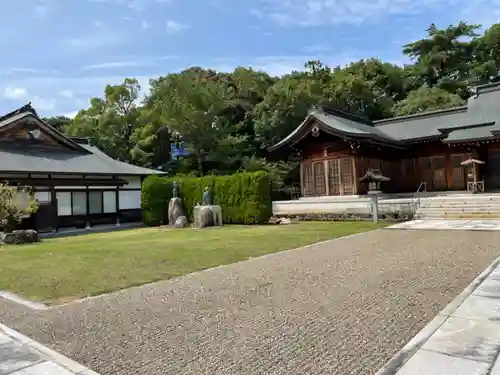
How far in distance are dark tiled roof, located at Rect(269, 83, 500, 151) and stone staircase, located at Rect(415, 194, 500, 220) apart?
3.90 metres

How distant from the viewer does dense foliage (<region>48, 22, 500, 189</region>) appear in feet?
96.1

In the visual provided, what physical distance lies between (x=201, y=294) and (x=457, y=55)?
133 ft

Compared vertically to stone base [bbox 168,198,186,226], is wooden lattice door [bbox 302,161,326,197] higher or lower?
higher

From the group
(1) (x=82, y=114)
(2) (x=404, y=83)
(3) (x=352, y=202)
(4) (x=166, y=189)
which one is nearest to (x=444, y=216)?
(3) (x=352, y=202)

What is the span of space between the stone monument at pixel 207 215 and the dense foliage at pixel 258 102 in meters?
10.5

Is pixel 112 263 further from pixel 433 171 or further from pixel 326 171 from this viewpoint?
pixel 433 171

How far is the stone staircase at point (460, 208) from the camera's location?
15324 millimetres

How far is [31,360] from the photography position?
3.40 m

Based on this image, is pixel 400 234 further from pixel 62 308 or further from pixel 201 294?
pixel 62 308

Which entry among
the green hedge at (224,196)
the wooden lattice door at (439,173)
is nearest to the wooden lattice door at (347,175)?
the wooden lattice door at (439,173)

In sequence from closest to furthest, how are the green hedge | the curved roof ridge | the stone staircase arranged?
the stone staircase, the green hedge, the curved roof ridge

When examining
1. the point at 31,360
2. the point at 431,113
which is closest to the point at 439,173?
the point at 431,113

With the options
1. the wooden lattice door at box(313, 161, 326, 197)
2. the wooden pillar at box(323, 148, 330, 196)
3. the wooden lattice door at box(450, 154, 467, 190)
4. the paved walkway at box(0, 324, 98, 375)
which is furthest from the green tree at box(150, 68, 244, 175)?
the paved walkway at box(0, 324, 98, 375)

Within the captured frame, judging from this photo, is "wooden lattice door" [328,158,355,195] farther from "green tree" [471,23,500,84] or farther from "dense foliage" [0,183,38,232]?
"green tree" [471,23,500,84]
